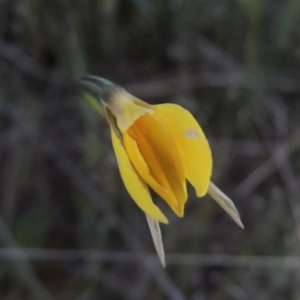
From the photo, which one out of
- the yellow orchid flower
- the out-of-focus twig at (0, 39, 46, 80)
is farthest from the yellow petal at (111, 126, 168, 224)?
the out-of-focus twig at (0, 39, 46, 80)

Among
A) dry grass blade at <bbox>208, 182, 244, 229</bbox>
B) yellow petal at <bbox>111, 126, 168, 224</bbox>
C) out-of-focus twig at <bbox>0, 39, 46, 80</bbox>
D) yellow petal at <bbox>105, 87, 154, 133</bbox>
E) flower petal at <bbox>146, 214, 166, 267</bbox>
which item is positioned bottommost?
out-of-focus twig at <bbox>0, 39, 46, 80</bbox>

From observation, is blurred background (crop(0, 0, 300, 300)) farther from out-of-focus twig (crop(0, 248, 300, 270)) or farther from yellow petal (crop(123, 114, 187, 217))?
yellow petal (crop(123, 114, 187, 217))

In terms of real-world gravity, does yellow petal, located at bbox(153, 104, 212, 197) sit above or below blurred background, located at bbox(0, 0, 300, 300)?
above

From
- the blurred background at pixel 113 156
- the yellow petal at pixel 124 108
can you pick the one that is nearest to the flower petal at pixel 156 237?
the yellow petal at pixel 124 108

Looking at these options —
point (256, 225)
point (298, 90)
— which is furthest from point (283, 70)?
point (256, 225)

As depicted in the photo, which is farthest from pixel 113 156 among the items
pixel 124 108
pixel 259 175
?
pixel 124 108

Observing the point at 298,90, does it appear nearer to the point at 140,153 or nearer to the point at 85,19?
the point at 85,19

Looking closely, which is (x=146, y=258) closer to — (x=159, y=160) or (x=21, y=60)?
(x=21, y=60)
